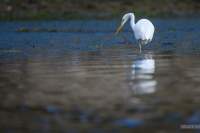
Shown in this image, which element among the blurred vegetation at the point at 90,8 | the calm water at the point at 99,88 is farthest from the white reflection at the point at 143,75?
the blurred vegetation at the point at 90,8

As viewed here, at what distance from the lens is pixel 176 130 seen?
8.26 meters

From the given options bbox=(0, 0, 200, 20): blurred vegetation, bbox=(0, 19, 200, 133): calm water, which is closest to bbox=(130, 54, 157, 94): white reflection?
bbox=(0, 19, 200, 133): calm water

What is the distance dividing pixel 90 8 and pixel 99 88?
122ft

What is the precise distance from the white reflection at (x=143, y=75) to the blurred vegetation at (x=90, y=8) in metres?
27.5

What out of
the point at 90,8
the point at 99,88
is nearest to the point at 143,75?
the point at 99,88

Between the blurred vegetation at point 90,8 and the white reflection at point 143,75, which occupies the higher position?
the blurred vegetation at point 90,8

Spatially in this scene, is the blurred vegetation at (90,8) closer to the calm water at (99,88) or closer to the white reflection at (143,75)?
the calm water at (99,88)

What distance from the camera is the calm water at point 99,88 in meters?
8.88

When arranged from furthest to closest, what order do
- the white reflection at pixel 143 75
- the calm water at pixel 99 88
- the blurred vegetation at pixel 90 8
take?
the blurred vegetation at pixel 90 8, the white reflection at pixel 143 75, the calm water at pixel 99 88

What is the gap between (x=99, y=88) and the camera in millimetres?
11961

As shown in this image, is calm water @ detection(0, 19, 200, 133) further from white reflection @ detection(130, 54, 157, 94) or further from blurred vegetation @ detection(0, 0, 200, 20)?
blurred vegetation @ detection(0, 0, 200, 20)

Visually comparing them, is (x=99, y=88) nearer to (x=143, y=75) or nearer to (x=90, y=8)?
(x=143, y=75)

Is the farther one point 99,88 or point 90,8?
point 90,8

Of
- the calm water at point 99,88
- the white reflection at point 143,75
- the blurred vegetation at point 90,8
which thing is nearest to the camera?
the calm water at point 99,88
